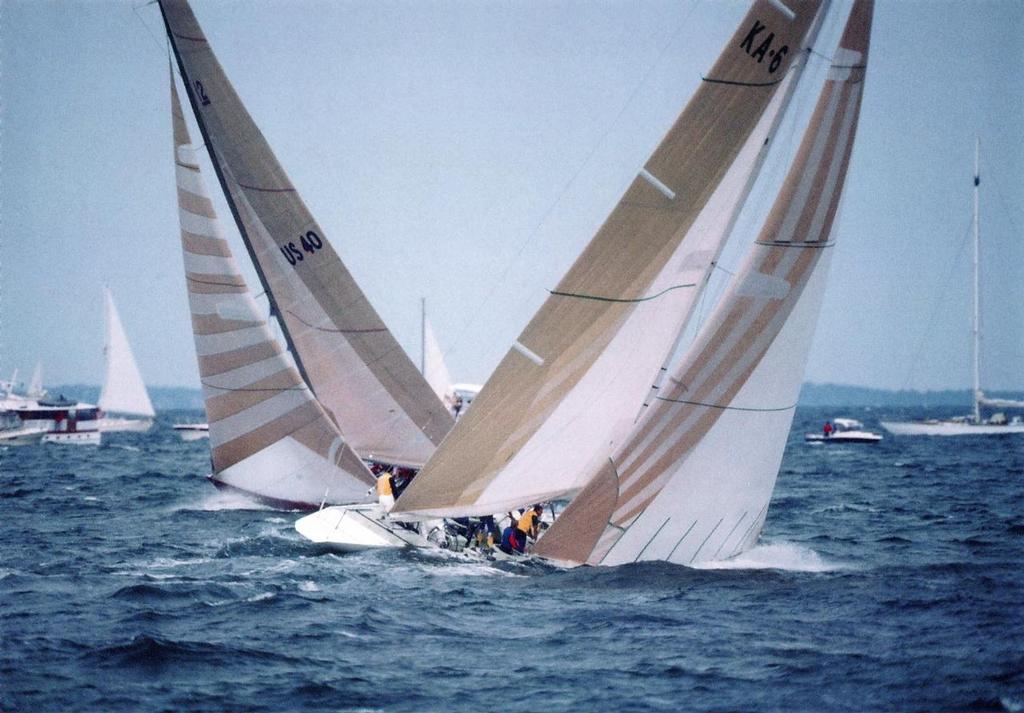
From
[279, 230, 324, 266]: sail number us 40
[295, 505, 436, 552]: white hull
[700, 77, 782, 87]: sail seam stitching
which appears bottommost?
[295, 505, 436, 552]: white hull

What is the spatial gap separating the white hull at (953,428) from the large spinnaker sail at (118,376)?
158 ft

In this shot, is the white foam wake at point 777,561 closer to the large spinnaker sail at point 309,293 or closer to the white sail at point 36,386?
the large spinnaker sail at point 309,293

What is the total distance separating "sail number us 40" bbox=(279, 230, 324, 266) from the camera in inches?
907

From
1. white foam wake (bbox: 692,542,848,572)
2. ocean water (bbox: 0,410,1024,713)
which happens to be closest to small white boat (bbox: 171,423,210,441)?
ocean water (bbox: 0,410,1024,713)

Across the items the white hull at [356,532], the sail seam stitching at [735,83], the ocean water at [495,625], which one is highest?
the sail seam stitching at [735,83]

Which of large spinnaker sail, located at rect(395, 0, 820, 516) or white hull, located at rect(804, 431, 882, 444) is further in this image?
white hull, located at rect(804, 431, 882, 444)

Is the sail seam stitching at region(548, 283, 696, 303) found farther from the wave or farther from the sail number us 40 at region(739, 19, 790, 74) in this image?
the wave

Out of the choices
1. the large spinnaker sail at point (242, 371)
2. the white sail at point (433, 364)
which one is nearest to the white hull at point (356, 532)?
the large spinnaker sail at point (242, 371)

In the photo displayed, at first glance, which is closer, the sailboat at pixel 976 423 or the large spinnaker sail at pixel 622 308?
the large spinnaker sail at pixel 622 308

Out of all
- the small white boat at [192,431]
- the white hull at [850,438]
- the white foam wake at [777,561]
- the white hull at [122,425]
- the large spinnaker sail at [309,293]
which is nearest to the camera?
the white foam wake at [777,561]

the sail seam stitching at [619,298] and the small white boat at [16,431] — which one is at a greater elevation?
the sail seam stitching at [619,298]

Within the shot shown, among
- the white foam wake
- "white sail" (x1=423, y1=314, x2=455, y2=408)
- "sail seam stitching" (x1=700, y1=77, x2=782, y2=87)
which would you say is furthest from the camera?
"white sail" (x1=423, y1=314, x2=455, y2=408)

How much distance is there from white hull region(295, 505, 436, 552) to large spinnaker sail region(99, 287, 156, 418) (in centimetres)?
5864

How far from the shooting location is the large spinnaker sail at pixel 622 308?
14.1 metres
